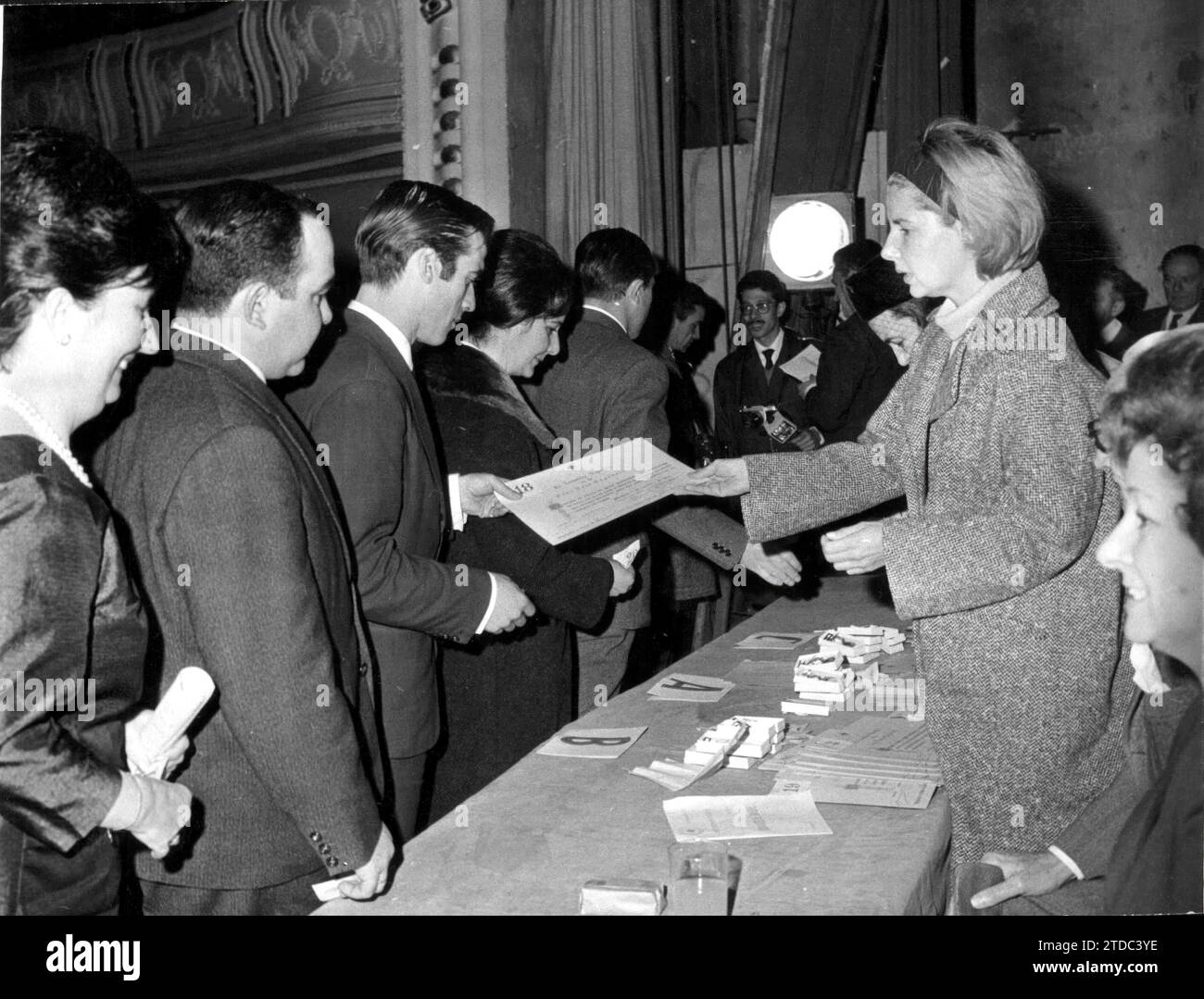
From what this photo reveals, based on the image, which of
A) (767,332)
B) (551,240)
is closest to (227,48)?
(551,240)

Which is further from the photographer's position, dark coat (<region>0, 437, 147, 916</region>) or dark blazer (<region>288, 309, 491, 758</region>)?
dark blazer (<region>288, 309, 491, 758</region>)

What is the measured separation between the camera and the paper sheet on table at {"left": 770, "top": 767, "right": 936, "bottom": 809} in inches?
71.4

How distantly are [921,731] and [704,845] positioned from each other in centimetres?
74

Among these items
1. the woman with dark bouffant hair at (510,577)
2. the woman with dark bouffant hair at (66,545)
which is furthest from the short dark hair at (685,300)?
the woman with dark bouffant hair at (66,545)

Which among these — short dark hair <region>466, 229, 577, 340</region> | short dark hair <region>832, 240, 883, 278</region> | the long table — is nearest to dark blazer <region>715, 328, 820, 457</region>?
short dark hair <region>832, 240, 883, 278</region>

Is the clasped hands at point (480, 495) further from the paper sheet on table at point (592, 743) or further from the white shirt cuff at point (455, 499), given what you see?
the paper sheet on table at point (592, 743)

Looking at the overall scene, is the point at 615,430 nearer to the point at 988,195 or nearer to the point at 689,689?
the point at 689,689

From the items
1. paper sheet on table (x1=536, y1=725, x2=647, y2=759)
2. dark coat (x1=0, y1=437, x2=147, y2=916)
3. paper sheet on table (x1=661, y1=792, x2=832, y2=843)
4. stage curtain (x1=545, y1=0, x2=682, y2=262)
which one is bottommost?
paper sheet on table (x1=536, y1=725, x2=647, y2=759)

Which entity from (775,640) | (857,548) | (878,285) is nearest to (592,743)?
(857,548)

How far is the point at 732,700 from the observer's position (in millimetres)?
2404

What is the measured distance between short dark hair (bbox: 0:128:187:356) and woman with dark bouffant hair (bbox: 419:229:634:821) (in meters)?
1.22

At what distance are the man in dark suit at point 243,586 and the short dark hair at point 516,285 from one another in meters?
1.00

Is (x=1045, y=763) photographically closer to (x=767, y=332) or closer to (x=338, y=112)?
(x=767, y=332)

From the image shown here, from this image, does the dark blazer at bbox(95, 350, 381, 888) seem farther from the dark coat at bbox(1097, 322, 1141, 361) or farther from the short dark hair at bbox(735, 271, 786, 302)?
the short dark hair at bbox(735, 271, 786, 302)
